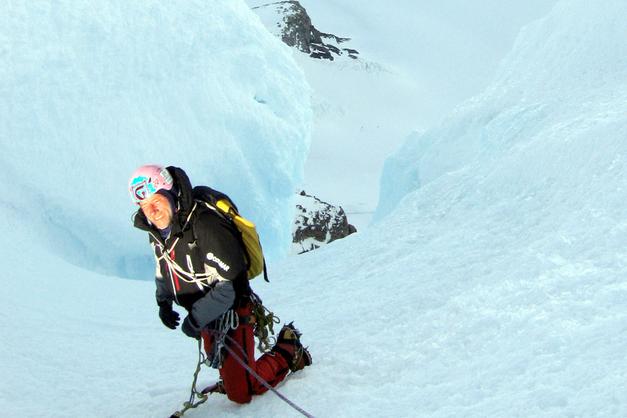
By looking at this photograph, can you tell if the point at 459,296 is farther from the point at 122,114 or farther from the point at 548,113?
the point at 122,114

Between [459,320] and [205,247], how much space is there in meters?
1.23

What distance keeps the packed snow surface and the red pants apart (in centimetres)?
8

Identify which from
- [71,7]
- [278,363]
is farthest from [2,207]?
[278,363]

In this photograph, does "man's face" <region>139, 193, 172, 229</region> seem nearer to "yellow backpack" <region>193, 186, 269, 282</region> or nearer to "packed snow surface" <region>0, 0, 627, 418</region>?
"yellow backpack" <region>193, 186, 269, 282</region>

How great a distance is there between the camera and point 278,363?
3.13 m

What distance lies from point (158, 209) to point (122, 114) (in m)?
6.74

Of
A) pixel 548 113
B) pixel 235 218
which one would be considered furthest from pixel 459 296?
pixel 548 113

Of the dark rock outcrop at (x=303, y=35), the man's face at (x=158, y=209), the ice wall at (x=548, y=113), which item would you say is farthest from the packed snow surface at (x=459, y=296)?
the dark rock outcrop at (x=303, y=35)

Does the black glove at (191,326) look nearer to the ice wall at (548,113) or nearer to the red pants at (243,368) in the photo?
the red pants at (243,368)

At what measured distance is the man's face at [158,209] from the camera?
2715 millimetres

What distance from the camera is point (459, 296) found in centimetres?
338

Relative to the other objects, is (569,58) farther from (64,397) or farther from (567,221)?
(64,397)

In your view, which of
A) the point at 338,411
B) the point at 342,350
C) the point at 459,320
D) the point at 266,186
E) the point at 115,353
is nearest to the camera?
the point at 338,411

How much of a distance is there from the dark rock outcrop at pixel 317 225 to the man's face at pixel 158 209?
63.9 feet
